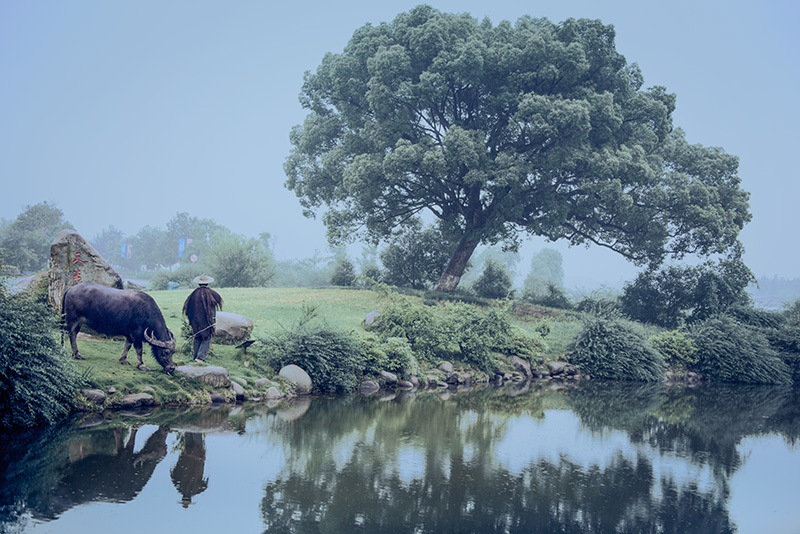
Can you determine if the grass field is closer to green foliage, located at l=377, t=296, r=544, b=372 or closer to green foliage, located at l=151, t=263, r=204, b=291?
green foliage, located at l=377, t=296, r=544, b=372

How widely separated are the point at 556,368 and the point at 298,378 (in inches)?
430

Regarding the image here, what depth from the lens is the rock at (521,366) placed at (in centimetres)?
2297

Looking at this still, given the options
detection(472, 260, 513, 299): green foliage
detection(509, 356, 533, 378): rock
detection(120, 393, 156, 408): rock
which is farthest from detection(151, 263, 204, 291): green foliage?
detection(120, 393, 156, 408): rock

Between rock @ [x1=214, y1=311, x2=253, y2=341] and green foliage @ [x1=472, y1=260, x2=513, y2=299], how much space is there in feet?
Result: 65.3

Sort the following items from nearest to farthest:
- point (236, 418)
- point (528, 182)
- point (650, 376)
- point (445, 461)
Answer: point (445, 461)
point (236, 418)
point (650, 376)
point (528, 182)

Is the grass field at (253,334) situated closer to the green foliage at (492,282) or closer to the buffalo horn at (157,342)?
the buffalo horn at (157,342)

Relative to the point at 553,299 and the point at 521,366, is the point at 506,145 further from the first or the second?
the point at 521,366

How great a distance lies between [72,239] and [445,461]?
1041 cm

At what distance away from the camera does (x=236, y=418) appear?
13.3 meters

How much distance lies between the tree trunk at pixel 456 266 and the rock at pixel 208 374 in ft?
64.8

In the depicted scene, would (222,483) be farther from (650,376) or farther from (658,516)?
(650,376)

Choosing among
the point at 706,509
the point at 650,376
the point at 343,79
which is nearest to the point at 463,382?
the point at 650,376

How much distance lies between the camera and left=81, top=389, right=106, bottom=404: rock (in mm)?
12680

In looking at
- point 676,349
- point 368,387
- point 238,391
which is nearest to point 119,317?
point 238,391
